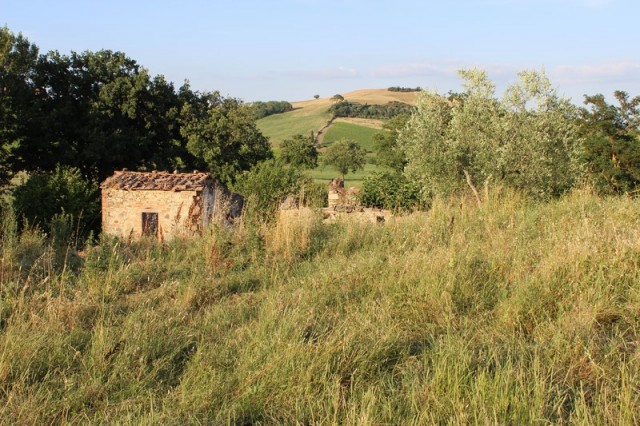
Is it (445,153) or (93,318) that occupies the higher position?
(445,153)

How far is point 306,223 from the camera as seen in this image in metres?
7.12

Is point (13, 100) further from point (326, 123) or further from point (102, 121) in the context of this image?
point (326, 123)

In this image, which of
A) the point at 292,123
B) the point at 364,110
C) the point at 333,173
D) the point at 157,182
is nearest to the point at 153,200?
the point at 157,182

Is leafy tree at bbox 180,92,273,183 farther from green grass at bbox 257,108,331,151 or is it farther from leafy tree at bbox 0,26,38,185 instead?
green grass at bbox 257,108,331,151

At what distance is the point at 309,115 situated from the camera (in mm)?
79750

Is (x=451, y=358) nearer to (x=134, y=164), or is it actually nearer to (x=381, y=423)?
(x=381, y=423)

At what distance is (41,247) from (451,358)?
247 inches

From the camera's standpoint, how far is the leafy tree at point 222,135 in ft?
96.1

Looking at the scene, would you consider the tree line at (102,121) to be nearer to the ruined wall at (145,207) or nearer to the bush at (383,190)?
the ruined wall at (145,207)

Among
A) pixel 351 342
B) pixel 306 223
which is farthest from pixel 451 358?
pixel 306 223

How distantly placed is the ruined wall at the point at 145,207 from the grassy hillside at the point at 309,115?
43.6 m

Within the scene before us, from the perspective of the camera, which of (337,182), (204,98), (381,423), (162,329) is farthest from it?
(204,98)

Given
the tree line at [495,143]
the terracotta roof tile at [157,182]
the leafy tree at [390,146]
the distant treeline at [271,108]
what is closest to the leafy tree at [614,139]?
the leafy tree at [390,146]

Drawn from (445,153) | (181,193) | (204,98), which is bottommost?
(181,193)
